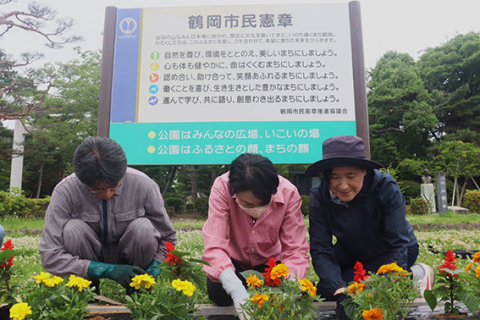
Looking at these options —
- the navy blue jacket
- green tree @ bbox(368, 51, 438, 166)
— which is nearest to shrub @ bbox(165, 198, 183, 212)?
green tree @ bbox(368, 51, 438, 166)

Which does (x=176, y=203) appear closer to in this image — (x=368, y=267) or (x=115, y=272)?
(x=115, y=272)

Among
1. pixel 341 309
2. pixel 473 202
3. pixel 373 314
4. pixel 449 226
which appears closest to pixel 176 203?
pixel 473 202

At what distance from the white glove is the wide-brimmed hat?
753mm

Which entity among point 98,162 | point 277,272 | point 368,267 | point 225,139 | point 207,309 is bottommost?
point 207,309

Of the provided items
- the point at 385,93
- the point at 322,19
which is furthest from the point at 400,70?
the point at 322,19

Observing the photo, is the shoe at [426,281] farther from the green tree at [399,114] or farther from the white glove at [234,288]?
the green tree at [399,114]

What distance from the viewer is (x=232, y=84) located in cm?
452

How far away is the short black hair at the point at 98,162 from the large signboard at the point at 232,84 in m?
2.29

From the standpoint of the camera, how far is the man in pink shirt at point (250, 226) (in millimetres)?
1905

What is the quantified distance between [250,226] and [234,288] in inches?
19.8

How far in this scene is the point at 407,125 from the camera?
1877 cm

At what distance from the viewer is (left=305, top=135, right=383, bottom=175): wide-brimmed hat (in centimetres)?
193

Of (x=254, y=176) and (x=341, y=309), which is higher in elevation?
(x=254, y=176)

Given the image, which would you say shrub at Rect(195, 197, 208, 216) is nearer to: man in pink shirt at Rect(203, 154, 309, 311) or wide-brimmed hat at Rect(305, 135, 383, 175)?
man in pink shirt at Rect(203, 154, 309, 311)
